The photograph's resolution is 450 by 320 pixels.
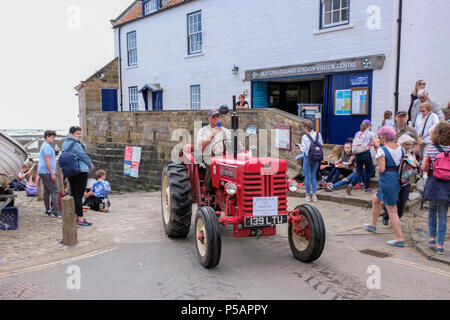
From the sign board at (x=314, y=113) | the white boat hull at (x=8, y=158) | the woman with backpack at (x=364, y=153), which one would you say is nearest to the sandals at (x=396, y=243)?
the woman with backpack at (x=364, y=153)

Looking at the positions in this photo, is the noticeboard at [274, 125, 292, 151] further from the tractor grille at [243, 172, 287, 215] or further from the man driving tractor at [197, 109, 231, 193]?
the tractor grille at [243, 172, 287, 215]

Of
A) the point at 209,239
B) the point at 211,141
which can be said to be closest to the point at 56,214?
the point at 211,141

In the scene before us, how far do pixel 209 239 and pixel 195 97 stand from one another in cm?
1515

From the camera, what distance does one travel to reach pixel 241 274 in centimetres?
491

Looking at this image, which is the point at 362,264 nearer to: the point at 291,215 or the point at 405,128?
the point at 291,215

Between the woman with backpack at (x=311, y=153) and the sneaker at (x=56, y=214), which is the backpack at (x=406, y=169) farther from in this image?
the sneaker at (x=56, y=214)

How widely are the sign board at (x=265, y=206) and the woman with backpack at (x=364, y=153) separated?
14.8ft

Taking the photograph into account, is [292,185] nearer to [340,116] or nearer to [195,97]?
[340,116]

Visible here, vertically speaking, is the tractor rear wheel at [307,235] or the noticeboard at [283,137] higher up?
the noticeboard at [283,137]

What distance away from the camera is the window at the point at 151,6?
2161 cm

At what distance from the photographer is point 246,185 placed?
5.04 m

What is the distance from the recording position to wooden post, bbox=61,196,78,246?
634cm

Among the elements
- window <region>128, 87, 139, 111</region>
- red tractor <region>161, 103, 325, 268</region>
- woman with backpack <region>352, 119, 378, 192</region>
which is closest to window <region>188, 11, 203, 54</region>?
window <region>128, 87, 139, 111</region>
